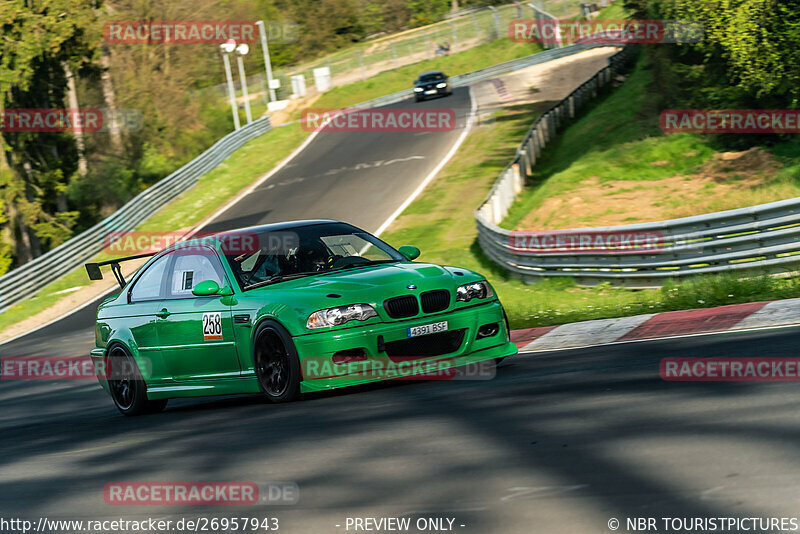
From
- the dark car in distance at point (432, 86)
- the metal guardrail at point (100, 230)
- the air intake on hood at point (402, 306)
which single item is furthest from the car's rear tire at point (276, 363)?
the dark car in distance at point (432, 86)

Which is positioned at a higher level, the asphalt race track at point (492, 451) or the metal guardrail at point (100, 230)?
the asphalt race track at point (492, 451)

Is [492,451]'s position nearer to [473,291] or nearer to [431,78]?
[473,291]

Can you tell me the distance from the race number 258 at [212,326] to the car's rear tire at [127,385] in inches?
46.6

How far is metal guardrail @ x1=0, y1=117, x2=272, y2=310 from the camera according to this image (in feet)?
97.2

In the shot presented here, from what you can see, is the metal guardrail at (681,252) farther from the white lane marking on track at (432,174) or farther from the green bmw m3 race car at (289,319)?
the white lane marking on track at (432,174)

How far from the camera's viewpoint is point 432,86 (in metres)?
52.4

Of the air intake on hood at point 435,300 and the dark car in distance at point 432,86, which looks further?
the dark car in distance at point 432,86

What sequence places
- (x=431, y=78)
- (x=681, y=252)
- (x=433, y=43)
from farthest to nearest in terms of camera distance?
(x=433, y=43) < (x=431, y=78) < (x=681, y=252)

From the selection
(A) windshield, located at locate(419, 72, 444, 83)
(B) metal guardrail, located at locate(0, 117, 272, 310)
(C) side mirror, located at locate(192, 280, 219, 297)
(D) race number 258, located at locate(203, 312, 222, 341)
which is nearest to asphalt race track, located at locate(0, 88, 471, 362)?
(B) metal guardrail, located at locate(0, 117, 272, 310)

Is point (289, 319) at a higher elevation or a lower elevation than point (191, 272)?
lower

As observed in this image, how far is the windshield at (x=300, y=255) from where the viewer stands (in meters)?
9.16

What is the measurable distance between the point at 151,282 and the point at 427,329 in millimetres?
3156

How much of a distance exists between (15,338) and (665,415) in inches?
843

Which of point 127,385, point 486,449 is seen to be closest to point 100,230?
point 127,385
